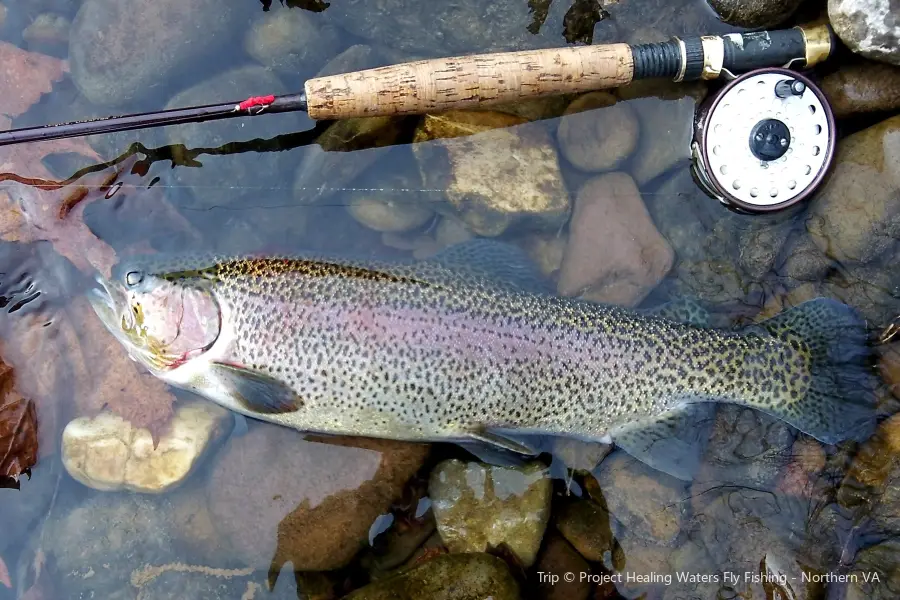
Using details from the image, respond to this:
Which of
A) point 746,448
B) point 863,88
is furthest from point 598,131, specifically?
point 746,448

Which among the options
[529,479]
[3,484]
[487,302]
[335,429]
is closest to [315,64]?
[487,302]

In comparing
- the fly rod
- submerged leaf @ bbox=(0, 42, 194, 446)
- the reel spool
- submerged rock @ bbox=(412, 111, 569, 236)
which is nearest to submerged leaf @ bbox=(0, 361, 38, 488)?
submerged leaf @ bbox=(0, 42, 194, 446)

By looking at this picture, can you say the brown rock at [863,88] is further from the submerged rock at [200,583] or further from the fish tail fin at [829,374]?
the submerged rock at [200,583]

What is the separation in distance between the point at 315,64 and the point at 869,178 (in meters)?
2.98

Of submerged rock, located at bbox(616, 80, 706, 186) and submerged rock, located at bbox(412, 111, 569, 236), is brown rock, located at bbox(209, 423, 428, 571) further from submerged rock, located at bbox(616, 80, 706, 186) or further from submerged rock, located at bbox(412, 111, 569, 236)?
submerged rock, located at bbox(616, 80, 706, 186)

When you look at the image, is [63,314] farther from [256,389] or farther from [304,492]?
[304,492]

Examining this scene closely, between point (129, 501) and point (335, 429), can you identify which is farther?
point (129, 501)

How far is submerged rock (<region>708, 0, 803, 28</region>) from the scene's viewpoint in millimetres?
3104

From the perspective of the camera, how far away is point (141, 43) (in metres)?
3.31

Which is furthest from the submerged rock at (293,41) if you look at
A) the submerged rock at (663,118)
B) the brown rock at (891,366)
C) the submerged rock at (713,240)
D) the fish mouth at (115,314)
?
the brown rock at (891,366)

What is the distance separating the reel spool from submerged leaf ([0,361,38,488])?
3.82 metres

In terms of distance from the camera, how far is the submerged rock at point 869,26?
2.85 meters

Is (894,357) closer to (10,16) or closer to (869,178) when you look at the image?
(869,178)

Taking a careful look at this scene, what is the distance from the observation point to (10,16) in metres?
3.50
